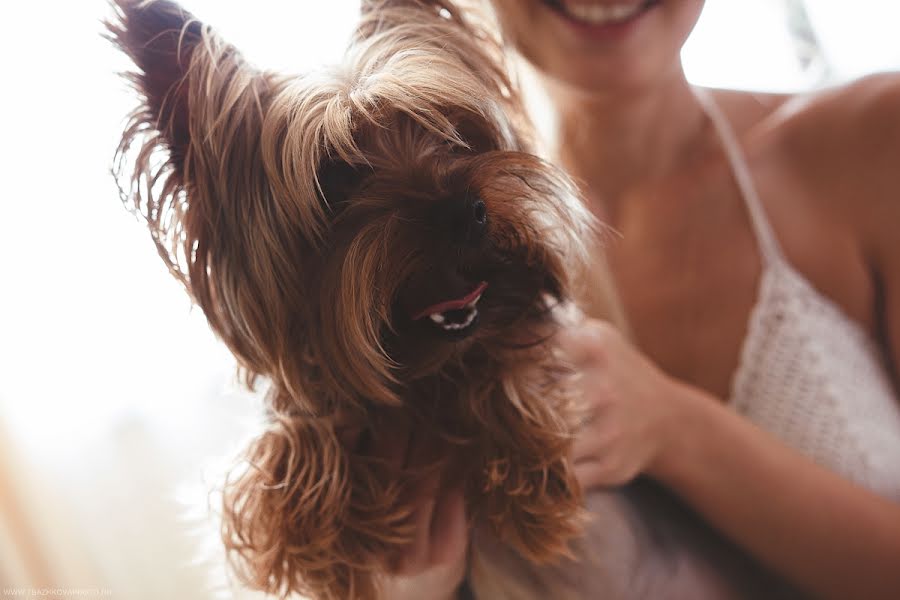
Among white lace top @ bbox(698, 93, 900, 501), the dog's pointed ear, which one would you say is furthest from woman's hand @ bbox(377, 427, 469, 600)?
white lace top @ bbox(698, 93, 900, 501)

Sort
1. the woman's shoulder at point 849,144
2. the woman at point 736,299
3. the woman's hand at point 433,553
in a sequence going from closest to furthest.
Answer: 1. the woman's hand at point 433,553
2. the woman at point 736,299
3. the woman's shoulder at point 849,144

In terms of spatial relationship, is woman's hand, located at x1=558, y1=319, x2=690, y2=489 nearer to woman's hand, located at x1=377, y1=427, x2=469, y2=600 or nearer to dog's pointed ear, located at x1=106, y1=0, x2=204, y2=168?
woman's hand, located at x1=377, y1=427, x2=469, y2=600

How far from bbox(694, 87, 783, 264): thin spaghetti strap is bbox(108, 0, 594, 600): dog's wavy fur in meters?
0.41

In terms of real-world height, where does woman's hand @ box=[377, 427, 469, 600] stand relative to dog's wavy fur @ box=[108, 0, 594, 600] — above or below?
below

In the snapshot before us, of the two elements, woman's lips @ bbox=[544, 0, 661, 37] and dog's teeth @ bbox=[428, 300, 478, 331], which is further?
woman's lips @ bbox=[544, 0, 661, 37]

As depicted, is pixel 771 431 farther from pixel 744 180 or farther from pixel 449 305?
pixel 449 305

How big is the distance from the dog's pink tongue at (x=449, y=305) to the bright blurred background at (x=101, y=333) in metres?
0.32

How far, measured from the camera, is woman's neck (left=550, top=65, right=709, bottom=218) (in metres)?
1.33

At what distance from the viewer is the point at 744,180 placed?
1250mm

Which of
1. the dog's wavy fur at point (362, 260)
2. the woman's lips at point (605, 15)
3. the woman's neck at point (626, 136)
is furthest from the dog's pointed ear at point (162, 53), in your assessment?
the woman's neck at point (626, 136)

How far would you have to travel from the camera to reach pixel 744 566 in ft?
3.62

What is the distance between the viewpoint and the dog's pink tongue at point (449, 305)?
79 centimetres

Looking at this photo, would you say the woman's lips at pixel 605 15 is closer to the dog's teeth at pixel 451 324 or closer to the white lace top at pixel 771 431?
the white lace top at pixel 771 431

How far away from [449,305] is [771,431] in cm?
66
